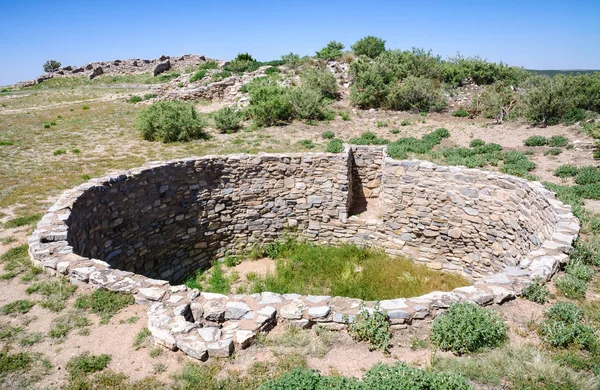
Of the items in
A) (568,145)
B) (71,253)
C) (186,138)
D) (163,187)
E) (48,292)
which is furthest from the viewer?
(186,138)

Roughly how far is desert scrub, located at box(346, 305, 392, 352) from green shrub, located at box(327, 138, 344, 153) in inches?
327

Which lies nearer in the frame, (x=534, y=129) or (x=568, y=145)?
(x=568, y=145)

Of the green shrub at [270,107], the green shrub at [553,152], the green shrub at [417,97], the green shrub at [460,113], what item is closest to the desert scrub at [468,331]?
the green shrub at [553,152]

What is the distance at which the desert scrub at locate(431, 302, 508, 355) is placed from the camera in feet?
14.5

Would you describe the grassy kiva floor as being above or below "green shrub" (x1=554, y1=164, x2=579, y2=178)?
below

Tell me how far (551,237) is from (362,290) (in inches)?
149

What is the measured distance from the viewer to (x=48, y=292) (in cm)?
566

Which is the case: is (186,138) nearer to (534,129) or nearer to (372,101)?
(372,101)

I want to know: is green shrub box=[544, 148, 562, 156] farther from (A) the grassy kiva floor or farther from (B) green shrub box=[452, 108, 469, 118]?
(B) green shrub box=[452, 108, 469, 118]

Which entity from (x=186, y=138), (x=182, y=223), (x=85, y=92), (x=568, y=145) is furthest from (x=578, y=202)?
(x=85, y=92)

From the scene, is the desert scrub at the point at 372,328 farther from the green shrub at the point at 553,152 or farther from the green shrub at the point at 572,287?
the green shrub at the point at 553,152

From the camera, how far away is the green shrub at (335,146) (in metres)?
13.1

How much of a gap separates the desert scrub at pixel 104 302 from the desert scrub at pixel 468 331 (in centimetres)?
439

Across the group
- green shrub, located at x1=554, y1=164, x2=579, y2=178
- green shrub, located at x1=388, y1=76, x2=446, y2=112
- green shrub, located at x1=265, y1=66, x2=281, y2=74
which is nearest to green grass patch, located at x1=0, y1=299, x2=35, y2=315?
green shrub, located at x1=554, y1=164, x2=579, y2=178
